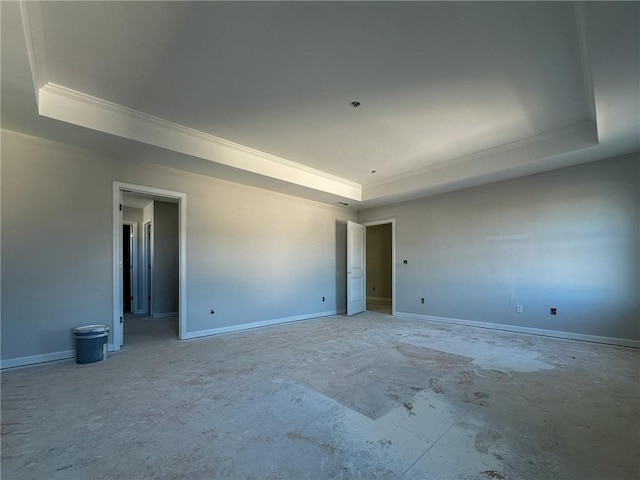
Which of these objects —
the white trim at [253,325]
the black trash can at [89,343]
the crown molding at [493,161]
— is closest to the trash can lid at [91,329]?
the black trash can at [89,343]

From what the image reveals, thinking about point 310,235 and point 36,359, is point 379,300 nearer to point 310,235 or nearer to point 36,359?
point 310,235

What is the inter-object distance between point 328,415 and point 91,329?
2.94m

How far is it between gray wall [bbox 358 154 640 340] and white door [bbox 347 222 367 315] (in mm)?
1110

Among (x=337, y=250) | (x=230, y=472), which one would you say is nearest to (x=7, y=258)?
(x=230, y=472)

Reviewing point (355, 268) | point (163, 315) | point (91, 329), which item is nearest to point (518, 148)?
point (355, 268)

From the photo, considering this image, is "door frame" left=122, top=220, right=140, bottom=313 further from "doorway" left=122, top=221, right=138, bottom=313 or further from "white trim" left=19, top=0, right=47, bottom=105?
"white trim" left=19, top=0, right=47, bottom=105

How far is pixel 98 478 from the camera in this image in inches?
61.7

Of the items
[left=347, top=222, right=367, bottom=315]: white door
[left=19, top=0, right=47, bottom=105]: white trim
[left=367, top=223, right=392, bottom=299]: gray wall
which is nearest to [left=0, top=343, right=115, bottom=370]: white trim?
[left=19, top=0, right=47, bottom=105]: white trim

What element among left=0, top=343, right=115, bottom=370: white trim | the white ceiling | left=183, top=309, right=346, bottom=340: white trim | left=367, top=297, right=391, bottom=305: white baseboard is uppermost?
the white ceiling

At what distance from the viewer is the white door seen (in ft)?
21.8

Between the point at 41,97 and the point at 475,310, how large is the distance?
660cm

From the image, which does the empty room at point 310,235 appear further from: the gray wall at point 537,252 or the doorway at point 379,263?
the doorway at point 379,263

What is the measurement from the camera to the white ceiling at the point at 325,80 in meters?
2.05

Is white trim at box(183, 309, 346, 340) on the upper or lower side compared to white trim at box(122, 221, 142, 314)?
lower
